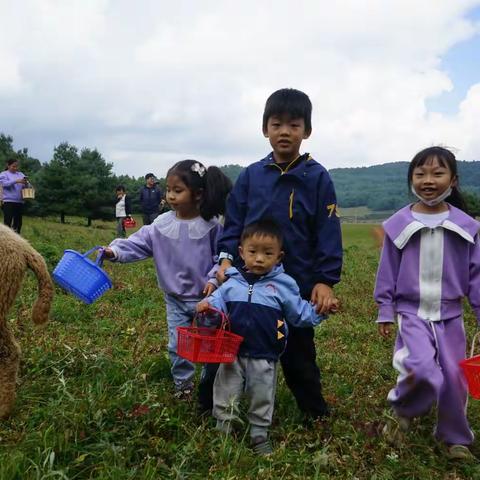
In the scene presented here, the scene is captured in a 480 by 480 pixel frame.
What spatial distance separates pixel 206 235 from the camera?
432cm

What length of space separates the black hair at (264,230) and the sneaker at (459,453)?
179 centimetres

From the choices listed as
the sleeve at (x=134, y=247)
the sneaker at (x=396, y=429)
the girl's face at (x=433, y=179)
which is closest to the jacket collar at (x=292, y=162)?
the girl's face at (x=433, y=179)

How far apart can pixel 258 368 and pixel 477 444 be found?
169 cm

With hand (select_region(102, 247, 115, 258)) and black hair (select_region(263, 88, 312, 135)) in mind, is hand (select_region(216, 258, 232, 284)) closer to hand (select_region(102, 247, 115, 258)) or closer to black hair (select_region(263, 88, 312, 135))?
hand (select_region(102, 247, 115, 258))

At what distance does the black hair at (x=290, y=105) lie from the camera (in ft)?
12.0

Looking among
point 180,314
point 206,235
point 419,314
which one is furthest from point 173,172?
point 419,314

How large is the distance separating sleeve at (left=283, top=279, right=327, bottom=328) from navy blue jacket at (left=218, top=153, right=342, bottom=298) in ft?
0.61

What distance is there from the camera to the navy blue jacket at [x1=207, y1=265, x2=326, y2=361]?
353cm

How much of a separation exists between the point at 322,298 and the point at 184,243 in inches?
49.0

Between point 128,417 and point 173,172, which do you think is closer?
point 128,417

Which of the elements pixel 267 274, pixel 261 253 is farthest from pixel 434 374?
pixel 261 253

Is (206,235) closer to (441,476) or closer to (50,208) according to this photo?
(441,476)

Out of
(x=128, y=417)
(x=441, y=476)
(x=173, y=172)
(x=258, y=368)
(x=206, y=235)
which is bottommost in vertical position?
(x=441, y=476)

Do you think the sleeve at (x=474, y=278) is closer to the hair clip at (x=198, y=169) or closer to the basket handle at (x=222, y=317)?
the basket handle at (x=222, y=317)
